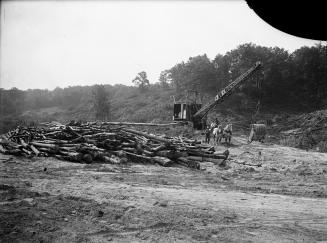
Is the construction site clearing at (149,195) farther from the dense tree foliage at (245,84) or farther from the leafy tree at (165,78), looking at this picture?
the leafy tree at (165,78)

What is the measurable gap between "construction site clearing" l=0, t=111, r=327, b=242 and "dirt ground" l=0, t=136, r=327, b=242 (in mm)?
18

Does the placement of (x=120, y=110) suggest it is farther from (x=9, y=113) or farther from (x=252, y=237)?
(x=252, y=237)

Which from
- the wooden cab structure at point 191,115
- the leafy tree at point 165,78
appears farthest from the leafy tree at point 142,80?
the wooden cab structure at point 191,115

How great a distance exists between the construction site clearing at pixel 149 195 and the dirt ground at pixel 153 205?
0.02m

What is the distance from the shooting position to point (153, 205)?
6258 mm

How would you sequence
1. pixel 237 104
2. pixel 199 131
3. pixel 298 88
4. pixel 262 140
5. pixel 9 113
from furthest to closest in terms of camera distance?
pixel 9 113 < pixel 298 88 < pixel 237 104 < pixel 199 131 < pixel 262 140

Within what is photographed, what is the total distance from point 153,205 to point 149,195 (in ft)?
2.75

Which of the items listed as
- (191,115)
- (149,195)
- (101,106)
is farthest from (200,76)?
(149,195)

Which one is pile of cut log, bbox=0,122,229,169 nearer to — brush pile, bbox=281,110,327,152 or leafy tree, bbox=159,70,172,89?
brush pile, bbox=281,110,327,152

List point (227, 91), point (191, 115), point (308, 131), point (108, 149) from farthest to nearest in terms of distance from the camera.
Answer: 1. point (191, 115)
2. point (308, 131)
3. point (227, 91)
4. point (108, 149)

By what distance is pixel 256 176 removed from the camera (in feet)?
35.1

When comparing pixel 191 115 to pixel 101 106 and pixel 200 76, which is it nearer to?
pixel 101 106

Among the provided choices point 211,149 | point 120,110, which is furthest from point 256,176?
point 120,110

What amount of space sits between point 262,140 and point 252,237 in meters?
19.8
